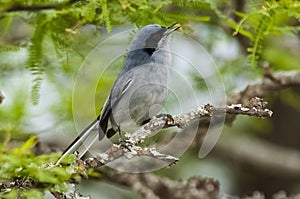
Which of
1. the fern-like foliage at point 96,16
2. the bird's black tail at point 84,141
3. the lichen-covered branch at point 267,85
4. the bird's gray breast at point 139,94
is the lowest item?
the lichen-covered branch at point 267,85

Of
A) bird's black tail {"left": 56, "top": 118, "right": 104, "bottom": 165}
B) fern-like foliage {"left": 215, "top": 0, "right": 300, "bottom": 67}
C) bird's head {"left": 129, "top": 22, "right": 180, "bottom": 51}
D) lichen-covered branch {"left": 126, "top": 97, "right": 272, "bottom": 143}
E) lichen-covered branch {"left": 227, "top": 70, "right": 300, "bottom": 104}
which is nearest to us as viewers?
lichen-covered branch {"left": 126, "top": 97, "right": 272, "bottom": 143}

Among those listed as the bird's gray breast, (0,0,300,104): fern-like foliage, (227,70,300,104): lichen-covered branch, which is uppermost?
(0,0,300,104): fern-like foliage

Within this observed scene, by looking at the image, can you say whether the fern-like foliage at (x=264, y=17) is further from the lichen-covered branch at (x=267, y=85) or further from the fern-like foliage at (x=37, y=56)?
the fern-like foliage at (x=37, y=56)

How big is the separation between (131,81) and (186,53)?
2.49 feet

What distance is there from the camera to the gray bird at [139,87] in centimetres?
192

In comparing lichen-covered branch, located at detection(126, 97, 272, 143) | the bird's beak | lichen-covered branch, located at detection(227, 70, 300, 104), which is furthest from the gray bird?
lichen-covered branch, located at detection(227, 70, 300, 104)

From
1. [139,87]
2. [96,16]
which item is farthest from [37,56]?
[139,87]

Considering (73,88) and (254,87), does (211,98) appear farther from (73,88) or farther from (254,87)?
(73,88)

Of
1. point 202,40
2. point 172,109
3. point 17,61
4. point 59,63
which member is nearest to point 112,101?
point 172,109

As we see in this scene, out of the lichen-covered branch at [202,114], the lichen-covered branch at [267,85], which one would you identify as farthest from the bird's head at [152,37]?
the lichen-covered branch at [267,85]

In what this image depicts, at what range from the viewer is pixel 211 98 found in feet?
8.28

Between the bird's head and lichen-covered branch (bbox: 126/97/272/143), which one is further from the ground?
the bird's head

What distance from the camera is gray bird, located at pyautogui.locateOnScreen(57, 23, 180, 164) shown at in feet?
6.31

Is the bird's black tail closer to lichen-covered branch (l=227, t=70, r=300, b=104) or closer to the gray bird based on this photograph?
the gray bird
